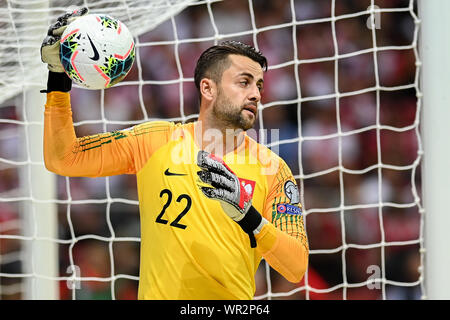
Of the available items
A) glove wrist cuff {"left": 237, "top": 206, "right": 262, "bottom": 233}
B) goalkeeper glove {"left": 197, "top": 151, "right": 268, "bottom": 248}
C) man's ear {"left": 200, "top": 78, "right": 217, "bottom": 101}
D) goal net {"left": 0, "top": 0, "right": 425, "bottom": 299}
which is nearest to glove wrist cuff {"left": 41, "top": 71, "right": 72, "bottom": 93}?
man's ear {"left": 200, "top": 78, "right": 217, "bottom": 101}

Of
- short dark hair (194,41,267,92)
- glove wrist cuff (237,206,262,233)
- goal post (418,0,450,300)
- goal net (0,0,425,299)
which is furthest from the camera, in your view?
goal net (0,0,425,299)

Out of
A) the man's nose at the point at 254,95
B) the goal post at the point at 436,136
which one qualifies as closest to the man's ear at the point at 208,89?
the man's nose at the point at 254,95

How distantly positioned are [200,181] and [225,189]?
17cm

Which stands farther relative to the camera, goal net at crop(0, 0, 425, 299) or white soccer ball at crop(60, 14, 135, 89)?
goal net at crop(0, 0, 425, 299)

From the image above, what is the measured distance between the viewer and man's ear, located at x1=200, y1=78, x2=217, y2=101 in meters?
2.74

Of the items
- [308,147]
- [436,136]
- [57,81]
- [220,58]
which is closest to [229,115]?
[220,58]

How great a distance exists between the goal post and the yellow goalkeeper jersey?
0.71 meters

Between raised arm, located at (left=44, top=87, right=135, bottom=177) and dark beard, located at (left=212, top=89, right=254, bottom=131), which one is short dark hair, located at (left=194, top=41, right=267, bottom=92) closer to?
dark beard, located at (left=212, top=89, right=254, bottom=131)

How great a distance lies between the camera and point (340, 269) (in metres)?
4.60

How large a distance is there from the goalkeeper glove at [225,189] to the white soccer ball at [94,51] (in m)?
0.50

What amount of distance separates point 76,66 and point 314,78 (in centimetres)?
245

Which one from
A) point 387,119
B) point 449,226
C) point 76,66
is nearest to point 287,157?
Result: point 387,119

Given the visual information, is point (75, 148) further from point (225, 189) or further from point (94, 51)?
point (225, 189)
